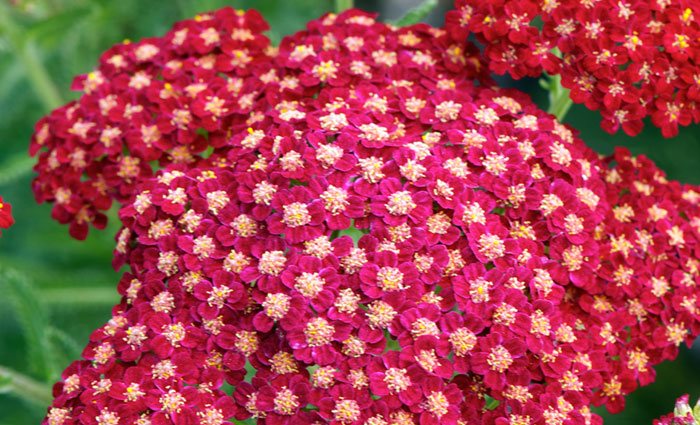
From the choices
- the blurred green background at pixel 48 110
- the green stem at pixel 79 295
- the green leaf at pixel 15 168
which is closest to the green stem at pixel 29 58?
the blurred green background at pixel 48 110

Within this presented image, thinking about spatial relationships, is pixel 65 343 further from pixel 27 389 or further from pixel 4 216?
pixel 4 216

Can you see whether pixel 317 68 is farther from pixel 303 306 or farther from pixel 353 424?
pixel 353 424

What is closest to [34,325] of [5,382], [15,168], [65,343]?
[65,343]

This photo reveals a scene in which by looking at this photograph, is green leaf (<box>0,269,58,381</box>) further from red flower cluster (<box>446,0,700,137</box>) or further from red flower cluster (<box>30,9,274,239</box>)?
red flower cluster (<box>446,0,700,137</box>)

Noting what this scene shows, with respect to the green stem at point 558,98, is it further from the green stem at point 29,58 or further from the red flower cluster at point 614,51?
the green stem at point 29,58

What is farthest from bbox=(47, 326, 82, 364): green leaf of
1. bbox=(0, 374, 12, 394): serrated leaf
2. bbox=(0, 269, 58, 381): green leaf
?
bbox=(0, 374, 12, 394): serrated leaf

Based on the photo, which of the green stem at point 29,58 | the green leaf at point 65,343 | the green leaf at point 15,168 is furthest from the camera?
the green stem at point 29,58
